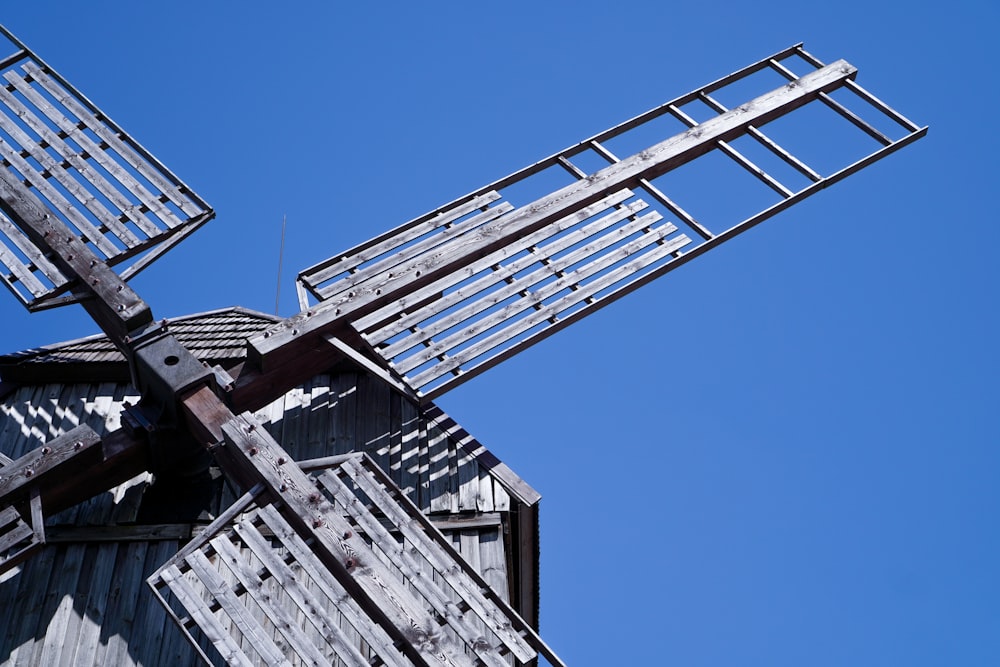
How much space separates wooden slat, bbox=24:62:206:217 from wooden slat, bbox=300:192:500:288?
69 centimetres

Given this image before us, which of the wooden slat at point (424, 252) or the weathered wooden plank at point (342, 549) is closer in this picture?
the weathered wooden plank at point (342, 549)

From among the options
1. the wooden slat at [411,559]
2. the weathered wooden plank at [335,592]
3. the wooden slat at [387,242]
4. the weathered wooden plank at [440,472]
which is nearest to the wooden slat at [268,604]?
the weathered wooden plank at [335,592]

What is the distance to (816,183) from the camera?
305 inches

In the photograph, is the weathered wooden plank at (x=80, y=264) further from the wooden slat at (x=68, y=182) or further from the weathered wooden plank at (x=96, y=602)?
the weathered wooden plank at (x=96, y=602)

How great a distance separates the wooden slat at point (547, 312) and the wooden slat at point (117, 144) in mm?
1594

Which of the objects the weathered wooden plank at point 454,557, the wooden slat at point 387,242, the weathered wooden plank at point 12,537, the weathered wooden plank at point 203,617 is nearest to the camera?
the weathered wooden plank at point 203,617

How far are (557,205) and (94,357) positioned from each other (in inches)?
98.1

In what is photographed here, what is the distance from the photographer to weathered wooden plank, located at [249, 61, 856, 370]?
6750 mm

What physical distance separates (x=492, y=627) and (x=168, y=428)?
1845 mm

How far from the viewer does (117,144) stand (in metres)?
7.60

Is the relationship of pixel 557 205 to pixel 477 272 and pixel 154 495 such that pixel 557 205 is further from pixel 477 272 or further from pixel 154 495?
pixel 154 495

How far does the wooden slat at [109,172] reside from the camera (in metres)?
7.21

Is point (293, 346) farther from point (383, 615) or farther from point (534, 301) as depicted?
point (383, 615)

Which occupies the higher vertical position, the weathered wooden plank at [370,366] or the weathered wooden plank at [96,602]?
the weathered wooden plank at [370,366]
